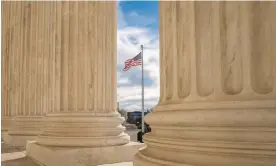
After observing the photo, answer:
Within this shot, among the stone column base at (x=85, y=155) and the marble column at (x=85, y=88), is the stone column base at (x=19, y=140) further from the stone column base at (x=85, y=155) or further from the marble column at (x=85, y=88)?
the stone column base at (x=85, y=155)

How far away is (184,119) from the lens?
15297 millimetres

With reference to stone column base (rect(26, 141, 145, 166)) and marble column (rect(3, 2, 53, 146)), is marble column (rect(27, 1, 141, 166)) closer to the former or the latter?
stone column base (rect(26, 141, 145, 166))

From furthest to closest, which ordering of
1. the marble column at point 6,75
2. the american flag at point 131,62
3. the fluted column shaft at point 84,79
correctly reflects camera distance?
the american flag at point 131,62 → the marble column at point 6,75 → the fluted column shaft at point 84,79

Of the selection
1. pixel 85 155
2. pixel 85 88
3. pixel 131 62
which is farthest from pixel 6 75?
pixel 85 155

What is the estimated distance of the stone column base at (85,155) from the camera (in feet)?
98.3

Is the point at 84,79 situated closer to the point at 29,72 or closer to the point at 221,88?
the point at 221,88

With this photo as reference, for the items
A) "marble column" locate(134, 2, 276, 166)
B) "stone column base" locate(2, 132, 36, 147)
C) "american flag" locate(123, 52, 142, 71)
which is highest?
"american flag" locate(123, 52, 142, 71)

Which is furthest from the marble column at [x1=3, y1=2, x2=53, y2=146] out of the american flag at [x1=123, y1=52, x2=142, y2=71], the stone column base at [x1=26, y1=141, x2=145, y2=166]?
the american flag at [x1=123, y1=52, x2=142, y2=71]

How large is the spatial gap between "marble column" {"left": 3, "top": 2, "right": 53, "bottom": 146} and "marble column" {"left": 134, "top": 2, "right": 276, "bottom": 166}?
35.9 metres

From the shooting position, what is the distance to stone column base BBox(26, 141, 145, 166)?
98.3 ft

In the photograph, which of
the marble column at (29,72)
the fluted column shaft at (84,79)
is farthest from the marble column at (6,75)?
the fluted column shaft at (84,79)

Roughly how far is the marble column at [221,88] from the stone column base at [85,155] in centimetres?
1478

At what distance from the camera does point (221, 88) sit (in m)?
14.7

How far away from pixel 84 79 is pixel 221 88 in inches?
792
